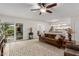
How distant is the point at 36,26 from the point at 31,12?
1.21ft

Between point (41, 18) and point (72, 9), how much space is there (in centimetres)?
78

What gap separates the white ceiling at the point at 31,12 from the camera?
2520mm

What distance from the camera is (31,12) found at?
2596mm

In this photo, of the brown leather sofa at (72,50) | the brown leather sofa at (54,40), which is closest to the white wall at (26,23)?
the brown leather sofa at (54,40)

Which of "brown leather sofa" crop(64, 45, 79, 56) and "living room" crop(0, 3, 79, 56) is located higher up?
"living room" crop(0, 3, 79, 56)

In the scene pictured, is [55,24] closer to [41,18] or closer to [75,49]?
[41,18]

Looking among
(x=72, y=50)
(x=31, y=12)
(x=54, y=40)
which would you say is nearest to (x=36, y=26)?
(x=31, y=12)

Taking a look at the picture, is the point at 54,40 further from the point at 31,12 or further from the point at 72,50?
the point at 31,12

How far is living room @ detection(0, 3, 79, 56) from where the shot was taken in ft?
8.28

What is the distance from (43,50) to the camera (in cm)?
265

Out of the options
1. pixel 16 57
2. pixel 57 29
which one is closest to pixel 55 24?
pixel 57 29

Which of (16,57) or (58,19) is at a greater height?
(58,19)

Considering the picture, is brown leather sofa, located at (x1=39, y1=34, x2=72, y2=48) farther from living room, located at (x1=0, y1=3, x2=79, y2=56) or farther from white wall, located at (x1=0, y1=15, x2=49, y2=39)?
white wall, located at (x1=0, y1=15, x2=49, y2=39)

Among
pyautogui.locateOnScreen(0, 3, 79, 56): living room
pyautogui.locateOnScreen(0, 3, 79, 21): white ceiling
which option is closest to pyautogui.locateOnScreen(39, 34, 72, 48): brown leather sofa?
pyautogui.locateOnScreen(0, 3, 79, 56): living room
